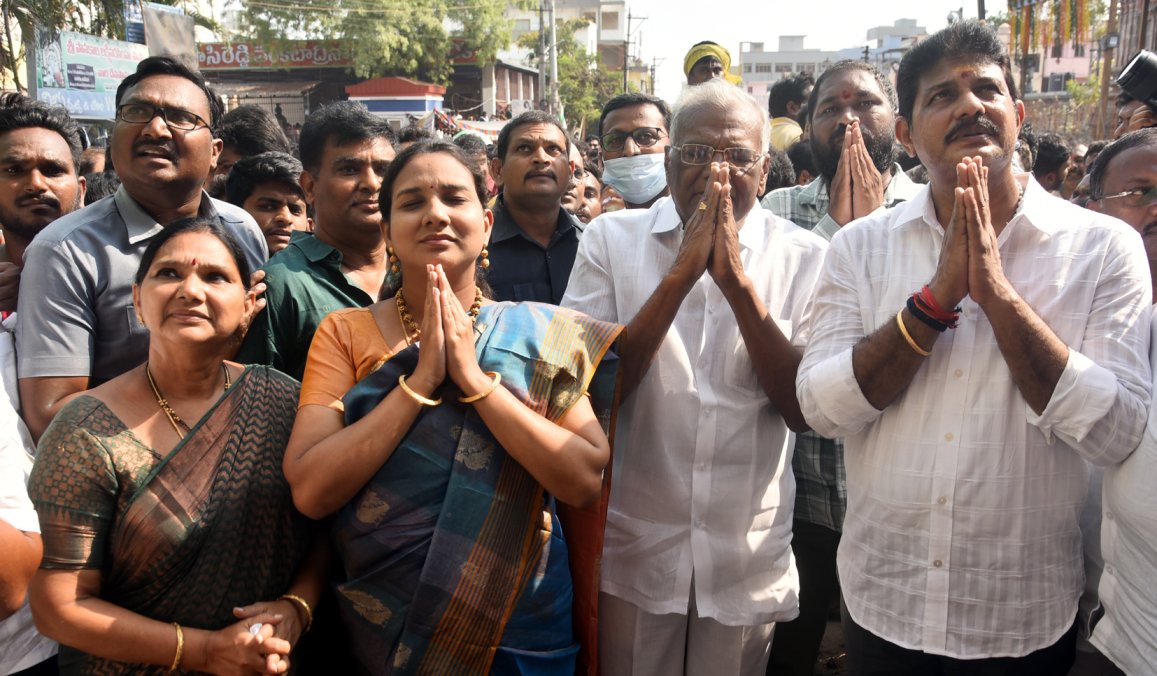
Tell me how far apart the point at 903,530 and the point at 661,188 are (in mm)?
2990

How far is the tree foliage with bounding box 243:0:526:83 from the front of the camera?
34.6m

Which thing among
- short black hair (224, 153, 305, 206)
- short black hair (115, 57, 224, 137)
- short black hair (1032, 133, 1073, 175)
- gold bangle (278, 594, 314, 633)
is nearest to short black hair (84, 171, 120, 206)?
short black hair (224, 153, 305, 206)

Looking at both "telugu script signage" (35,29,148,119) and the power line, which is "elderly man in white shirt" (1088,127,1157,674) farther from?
the power line

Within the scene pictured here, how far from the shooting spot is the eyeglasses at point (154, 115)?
8.90ft

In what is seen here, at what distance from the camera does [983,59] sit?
83.9 inches

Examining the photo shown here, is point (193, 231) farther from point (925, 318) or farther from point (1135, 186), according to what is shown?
point (1135, 186)

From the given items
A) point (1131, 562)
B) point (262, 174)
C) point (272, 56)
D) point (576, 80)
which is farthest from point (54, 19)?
point (576, 80)

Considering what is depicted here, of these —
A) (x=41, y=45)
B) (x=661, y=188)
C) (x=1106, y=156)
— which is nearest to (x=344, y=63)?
(x=41, y=45)

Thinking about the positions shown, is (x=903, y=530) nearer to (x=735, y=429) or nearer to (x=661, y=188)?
(x=735, y=429)

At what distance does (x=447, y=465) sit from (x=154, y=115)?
1.62 meters

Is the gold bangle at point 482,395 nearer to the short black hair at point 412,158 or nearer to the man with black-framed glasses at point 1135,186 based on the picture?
the short black hair at point 412,158

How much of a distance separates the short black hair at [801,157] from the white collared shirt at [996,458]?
3.53 meters

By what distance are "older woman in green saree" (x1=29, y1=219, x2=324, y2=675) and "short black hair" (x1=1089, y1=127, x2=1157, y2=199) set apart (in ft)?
8.41

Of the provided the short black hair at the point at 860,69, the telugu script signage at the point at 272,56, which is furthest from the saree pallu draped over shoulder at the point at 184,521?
the telugu script signage at the point at 272,56
